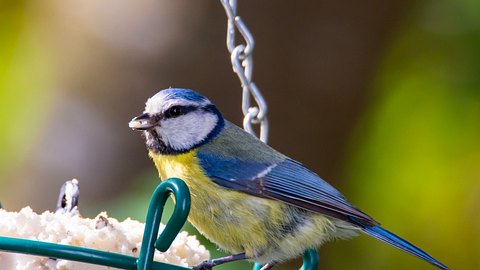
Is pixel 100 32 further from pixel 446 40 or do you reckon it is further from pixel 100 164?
pixel 446 40

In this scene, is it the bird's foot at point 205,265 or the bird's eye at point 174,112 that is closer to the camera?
the bird's foot at point 205,265

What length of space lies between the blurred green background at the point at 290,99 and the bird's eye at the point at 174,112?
4.61 feet

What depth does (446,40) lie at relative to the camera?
4395 millimetres

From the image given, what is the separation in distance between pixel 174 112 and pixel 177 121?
0.04 meters

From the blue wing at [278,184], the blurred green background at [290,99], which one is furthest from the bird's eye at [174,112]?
the blurred green background at [290,99]

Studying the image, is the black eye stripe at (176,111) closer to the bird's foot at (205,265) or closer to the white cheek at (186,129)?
the white cheek at (186,129)

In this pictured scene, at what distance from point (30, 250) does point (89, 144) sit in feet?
7.21

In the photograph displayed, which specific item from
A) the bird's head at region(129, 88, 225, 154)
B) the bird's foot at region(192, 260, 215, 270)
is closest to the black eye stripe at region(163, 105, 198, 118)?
the bird's head at region(129, 88, 225, 154)

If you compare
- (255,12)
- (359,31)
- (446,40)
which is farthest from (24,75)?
(446,40)

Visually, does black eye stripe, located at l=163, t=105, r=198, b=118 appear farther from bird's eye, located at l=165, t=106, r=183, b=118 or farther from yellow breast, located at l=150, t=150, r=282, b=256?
yellow breast, located at l=150, t=150, r=282, b=256

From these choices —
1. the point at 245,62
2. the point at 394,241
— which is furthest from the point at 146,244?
the point at 394,241

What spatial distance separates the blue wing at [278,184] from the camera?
2510 mm

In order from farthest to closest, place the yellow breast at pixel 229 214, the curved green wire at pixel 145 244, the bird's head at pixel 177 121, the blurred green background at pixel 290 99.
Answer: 1. the blurred green background at pixel 290 99
2. the bird's head at pixel 177 121
3. the yellow breast at pixel 229 214
4. the curved green wire at pixel 145 244

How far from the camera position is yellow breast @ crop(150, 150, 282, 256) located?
96.5 inches
